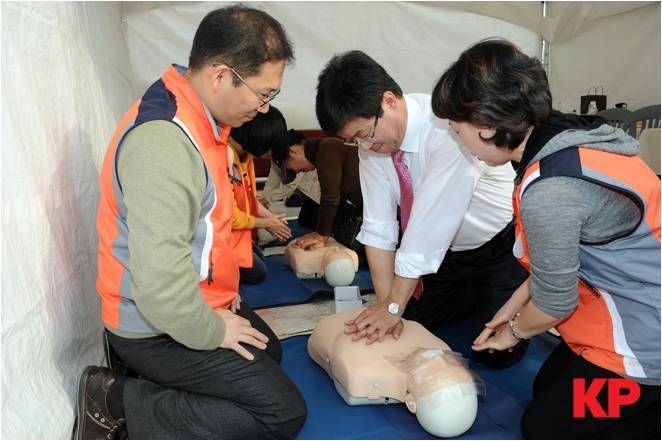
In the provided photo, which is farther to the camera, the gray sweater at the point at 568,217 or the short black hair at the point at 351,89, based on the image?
the short black hair at the point at 351,89

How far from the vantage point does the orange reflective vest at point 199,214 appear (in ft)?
3.76

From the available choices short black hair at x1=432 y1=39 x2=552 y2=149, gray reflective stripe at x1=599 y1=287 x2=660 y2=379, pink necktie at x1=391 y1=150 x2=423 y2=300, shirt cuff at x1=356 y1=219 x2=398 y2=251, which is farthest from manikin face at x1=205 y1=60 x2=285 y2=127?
gray reflective stripe at x1=599 y1=287 x2=660 y2=379

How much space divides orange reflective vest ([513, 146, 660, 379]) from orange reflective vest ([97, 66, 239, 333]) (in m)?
0.69

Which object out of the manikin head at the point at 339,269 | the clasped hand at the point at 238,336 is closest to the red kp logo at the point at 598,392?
the clasped hand at the point at 238,336

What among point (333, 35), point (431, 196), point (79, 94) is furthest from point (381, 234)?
point (333, 35)

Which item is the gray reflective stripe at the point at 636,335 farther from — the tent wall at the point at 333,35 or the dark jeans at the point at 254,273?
the tent wall at the point at 333,35

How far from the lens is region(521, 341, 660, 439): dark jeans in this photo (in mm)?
1149

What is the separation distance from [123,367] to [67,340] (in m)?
0.17

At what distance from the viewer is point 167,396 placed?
1.28 metres

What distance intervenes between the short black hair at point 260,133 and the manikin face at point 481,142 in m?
1.06

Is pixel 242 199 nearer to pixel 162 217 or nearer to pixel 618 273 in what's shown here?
pixel 162 217

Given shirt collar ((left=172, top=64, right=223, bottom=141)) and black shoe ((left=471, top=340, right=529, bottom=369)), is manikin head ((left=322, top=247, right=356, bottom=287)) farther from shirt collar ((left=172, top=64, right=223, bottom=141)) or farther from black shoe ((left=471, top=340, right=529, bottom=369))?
shirt collar ((left=172, top=64, right=223, bottom=141))

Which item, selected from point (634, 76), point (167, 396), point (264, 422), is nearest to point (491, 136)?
point (264, 422)

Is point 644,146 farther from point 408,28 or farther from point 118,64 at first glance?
point 118,64
